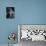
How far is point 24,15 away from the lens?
3500 millimetres

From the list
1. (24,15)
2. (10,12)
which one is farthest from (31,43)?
(10,12)

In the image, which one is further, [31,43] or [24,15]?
[24,15]

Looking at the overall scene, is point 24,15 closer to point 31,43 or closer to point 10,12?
point 10,12

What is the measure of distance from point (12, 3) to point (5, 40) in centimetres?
98

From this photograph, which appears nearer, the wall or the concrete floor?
the concrete floor

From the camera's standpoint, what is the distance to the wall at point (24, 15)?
3.49 m

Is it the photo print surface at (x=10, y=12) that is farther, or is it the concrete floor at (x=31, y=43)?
the photo print surface at (x=10, y=12)

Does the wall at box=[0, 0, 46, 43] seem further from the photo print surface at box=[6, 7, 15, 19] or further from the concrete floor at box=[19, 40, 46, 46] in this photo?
the concrete floor at box=[19, 40, 46, 46]

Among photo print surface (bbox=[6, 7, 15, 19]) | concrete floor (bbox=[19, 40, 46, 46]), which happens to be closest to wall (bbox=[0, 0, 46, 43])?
photo print surface (bbox=[6, 7, 15, 19])

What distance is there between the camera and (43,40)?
10.9 feet

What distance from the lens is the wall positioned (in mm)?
3486

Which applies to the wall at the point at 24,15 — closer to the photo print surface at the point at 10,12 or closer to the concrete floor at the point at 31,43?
the photo print surface at the point at 10,12

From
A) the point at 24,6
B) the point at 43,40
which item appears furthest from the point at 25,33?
the point at 24,6

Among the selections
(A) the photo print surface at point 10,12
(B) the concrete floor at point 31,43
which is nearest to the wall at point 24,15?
(A) the photo print surface at point 10,12
